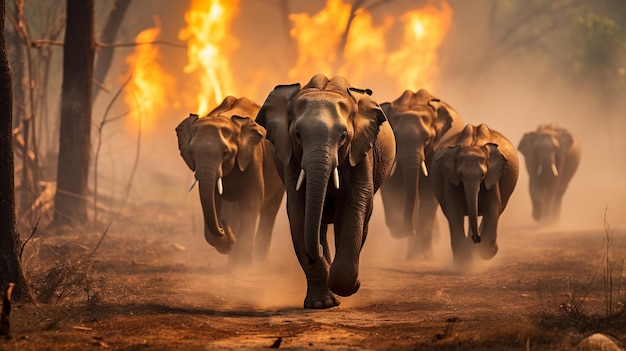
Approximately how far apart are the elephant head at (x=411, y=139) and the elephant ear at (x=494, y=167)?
1.76 m

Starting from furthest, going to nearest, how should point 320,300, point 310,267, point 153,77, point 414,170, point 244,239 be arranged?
point 153,77
point 414,170
point 244,239
point 320,300
point 310,267

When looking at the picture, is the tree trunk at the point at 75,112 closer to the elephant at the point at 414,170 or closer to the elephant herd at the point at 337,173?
the elephant herd at the point at 337,173

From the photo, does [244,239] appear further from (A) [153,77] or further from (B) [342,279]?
(A) [153,77]

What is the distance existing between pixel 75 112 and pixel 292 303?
359 inches

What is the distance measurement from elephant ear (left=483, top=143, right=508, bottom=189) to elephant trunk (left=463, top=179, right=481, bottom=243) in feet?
0.92

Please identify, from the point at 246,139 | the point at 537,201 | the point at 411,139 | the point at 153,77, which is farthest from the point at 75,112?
the point at 153,77

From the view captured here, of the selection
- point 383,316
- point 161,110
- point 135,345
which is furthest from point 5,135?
point 161,110

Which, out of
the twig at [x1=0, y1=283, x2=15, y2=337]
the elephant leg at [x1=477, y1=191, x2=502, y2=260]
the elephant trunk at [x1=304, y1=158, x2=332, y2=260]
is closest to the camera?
the twig at [x1=0, y1=283, x2=15, y2=337]

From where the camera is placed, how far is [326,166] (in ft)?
31.8

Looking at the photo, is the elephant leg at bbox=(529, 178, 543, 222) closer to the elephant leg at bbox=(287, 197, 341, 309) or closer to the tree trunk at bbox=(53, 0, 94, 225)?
the tree trunk at bbox=(53, 0, 94, 225)

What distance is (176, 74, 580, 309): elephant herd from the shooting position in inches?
397

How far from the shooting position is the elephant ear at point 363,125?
34.3 ft

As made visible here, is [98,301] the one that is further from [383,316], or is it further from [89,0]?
[89,0]

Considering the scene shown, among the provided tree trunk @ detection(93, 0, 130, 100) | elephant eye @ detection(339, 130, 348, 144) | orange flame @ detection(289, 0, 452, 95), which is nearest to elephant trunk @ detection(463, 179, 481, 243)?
elephant eye @ detection(339, 130, 348, 144)
